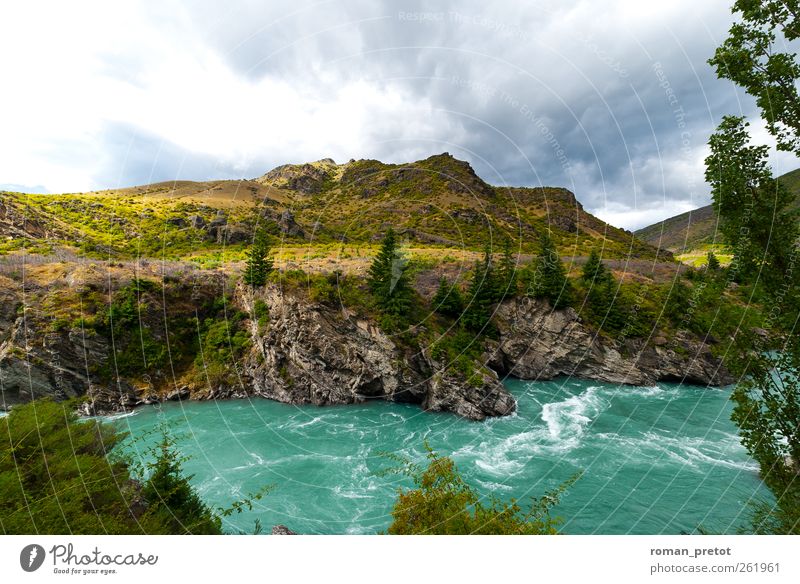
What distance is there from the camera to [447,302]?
34000 millimetres

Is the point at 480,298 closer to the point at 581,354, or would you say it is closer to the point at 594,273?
the point at 581,354

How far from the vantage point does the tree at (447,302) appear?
34.0m

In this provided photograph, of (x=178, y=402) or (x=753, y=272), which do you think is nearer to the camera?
(x=753, y=272)

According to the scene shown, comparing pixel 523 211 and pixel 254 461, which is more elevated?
pixel 523 211

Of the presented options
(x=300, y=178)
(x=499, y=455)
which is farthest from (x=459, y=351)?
(x=300, y=178)

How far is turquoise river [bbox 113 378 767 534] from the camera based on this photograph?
49.5 feet

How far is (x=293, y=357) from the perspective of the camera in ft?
97.6

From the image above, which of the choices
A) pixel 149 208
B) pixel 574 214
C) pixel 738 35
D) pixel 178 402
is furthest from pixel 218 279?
pixel 574 214

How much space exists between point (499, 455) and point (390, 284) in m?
17.5

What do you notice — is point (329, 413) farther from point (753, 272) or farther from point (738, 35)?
point (738, 35)

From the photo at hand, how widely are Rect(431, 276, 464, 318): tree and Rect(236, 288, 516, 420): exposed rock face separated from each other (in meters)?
6.96

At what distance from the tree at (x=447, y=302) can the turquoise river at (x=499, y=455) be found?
10.5 metres

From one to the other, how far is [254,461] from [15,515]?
50.8 ft

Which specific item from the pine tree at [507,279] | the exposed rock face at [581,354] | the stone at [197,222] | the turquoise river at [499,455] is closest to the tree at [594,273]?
the exposed rock face at [581,354]
